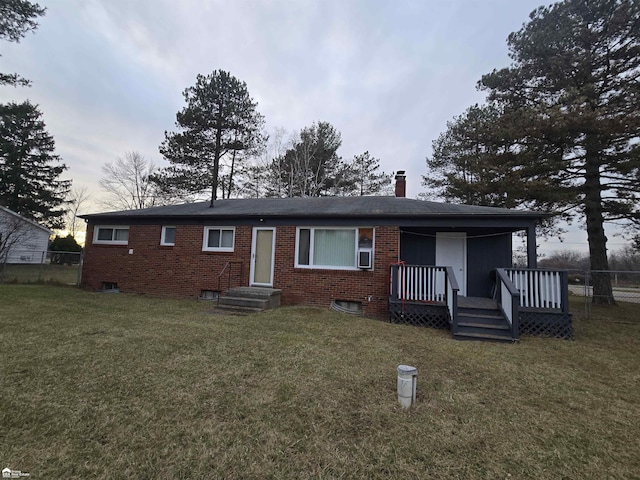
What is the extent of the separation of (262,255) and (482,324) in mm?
6256

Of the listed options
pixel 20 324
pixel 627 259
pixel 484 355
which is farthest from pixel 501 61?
pixel 627 259

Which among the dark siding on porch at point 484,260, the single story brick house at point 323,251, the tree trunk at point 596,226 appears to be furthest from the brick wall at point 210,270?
the tree trunk at point 596,226

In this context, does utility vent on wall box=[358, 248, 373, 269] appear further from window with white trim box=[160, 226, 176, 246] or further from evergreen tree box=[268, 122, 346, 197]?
evergreen tree box=[268, 122, 346, 197]

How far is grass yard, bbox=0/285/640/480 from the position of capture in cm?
224

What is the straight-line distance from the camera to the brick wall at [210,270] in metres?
8.31

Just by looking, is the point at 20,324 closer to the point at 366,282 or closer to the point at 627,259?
the point at 366,282

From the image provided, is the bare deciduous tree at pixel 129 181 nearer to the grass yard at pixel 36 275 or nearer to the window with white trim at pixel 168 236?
the grass yard at pixel 36 275

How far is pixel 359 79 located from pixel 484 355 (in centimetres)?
1362

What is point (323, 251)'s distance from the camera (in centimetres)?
894

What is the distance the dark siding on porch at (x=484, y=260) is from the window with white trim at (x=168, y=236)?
381 inches

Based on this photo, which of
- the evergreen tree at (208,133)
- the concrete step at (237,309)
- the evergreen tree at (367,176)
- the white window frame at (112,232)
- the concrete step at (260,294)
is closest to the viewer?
the concrete step at (237,309)

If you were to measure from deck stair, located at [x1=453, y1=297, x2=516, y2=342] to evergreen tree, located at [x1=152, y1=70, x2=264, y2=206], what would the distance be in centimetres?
1695

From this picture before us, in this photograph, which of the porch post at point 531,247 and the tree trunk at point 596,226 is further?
the tree trunk at point 596,226

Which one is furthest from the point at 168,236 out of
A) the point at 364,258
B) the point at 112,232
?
the point at 364,258
